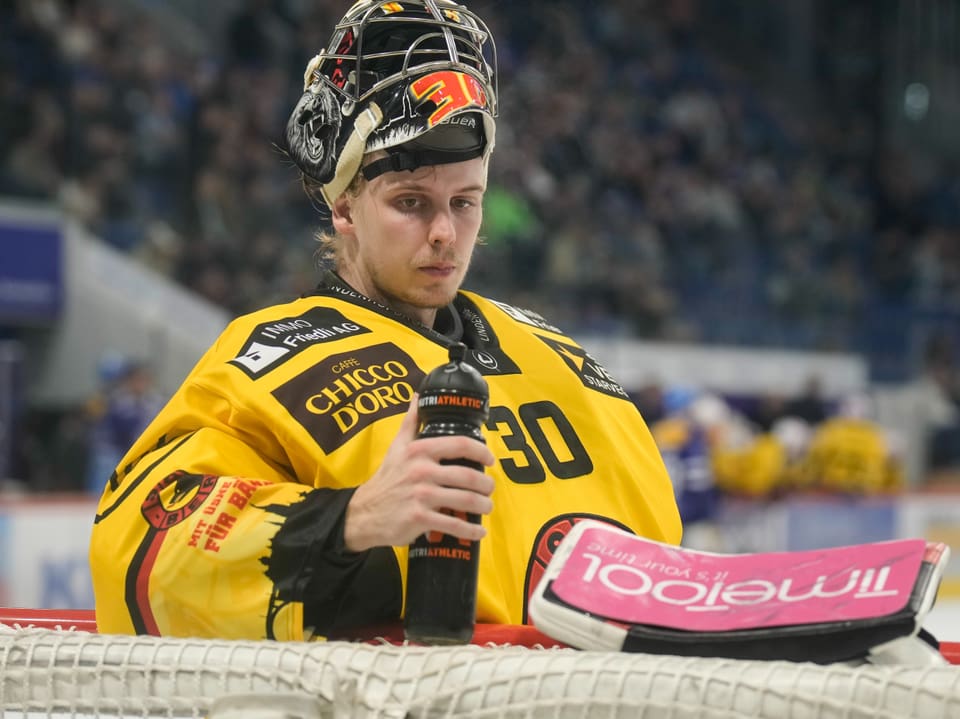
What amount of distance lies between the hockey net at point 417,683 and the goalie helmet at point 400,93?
81 cm

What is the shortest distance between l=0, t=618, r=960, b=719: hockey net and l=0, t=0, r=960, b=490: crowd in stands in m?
4.44

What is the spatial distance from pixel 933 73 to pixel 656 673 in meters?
14.8

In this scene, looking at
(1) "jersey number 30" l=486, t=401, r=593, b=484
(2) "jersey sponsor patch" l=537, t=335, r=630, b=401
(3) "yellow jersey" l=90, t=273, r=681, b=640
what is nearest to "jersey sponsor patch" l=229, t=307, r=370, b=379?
(3) "yellow jersey" l=90, t=273, r=681, b=640

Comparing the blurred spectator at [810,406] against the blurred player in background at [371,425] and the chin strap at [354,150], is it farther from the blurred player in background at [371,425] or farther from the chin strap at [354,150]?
the chin strap at [354,150]

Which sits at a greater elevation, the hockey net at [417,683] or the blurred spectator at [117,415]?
the hockey net at [417,683]

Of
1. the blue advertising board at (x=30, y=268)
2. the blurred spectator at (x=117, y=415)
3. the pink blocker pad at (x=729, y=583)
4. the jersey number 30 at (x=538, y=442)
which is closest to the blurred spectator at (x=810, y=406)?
the blurred spectator at (x=117, y=415)

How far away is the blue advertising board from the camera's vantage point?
24.8 feet

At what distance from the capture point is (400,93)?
5.92 ft

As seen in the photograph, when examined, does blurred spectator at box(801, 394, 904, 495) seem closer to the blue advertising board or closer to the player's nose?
the blue advertising board

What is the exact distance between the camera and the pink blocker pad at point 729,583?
117 centimetres

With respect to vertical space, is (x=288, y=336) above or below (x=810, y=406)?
above

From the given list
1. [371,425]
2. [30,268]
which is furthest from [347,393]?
[30,268]

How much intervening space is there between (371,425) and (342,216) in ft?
1.41

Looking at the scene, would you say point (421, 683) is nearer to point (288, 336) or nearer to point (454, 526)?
point (454, 526)
